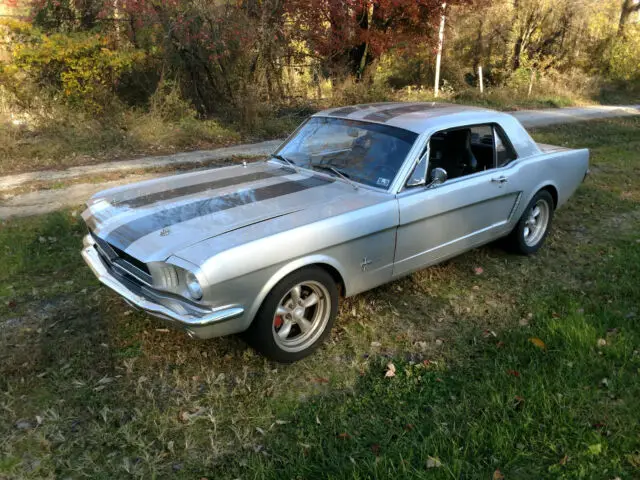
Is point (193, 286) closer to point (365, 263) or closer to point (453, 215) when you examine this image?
point (365, 263)

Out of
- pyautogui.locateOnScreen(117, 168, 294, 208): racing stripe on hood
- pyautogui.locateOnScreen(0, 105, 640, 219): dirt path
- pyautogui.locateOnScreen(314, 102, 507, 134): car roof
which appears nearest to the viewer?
pyautogui.locateOnScreen(117, 168, 294, 208): racing stripe on hood

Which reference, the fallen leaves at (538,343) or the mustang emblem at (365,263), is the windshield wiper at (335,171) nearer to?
the mustang emblem at (365,263)

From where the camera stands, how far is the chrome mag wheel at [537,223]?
5.27 meters

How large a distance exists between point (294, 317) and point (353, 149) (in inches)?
61.7

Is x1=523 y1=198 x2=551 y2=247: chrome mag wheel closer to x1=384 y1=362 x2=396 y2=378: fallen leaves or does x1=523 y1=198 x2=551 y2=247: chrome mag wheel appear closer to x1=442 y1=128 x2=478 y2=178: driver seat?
x1=442 y1=128 x2=478 y2=178: driver seat

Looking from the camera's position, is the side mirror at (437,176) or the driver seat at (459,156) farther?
the driver seat at (459,156)

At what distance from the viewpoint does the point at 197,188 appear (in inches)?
158

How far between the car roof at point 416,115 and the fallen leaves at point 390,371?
1854 mm

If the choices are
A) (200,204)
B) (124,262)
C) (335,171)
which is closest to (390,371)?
(335,171)

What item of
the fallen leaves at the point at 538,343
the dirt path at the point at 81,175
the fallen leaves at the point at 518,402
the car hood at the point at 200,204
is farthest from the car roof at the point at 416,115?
the dirt path at the point at 81,175

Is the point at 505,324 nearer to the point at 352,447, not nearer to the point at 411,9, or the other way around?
the point at 352,447

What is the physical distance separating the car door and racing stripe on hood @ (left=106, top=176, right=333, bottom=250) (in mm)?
738

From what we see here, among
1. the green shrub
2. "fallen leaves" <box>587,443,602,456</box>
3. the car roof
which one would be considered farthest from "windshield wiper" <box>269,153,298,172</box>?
the green shrub

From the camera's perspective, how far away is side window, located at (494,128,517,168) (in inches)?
188
